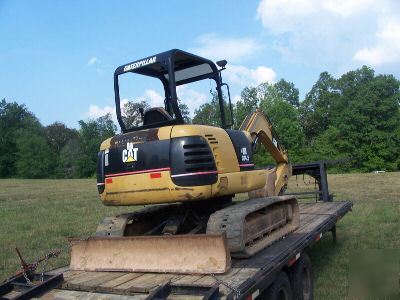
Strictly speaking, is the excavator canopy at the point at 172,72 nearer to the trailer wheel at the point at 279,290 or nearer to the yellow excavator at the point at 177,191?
the yellow excavator at the point at 177,191

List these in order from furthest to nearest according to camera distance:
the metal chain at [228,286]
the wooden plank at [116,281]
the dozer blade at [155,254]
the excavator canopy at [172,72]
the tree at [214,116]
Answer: the tree at [214,116] → the excavator canopy at [172,72] → the dozer blade at [155,254] → the wooden plank at [116,281] → the metal chain at [228,286]

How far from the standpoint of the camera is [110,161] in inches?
229

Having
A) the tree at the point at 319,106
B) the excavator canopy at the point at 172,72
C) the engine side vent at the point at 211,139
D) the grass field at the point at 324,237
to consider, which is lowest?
the grass field at the point at 324,237

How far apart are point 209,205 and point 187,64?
6.29ft

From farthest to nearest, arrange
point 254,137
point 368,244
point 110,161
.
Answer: point 368,244, point 254,137, point 110,161

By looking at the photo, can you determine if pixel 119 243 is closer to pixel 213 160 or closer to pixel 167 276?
pixel 167 276

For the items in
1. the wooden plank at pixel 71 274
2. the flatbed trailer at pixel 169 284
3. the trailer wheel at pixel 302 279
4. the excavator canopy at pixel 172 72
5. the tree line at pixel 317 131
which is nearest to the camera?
the flatbed trailer at pixel 169 284

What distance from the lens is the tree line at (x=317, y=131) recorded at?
56.9 metres

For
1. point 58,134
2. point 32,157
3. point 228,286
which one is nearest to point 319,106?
point 32,157

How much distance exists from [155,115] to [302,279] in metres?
2.76

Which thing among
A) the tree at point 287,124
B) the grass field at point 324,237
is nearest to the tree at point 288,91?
the tree at point 287,124

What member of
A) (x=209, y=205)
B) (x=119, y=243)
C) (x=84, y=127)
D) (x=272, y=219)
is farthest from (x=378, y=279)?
(x=84, y=127)

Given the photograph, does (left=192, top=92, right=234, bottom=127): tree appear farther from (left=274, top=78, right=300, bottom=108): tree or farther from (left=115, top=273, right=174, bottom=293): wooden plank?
(left=274, top=78, right=300, bottom=108): tree

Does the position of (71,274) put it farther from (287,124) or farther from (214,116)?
(287,124)
